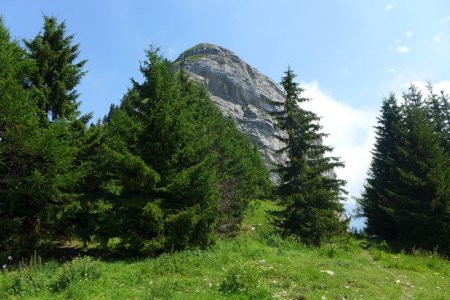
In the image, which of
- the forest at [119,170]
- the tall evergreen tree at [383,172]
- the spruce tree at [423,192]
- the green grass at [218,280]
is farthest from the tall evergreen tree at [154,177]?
the tall evergreen tree at [383,172]

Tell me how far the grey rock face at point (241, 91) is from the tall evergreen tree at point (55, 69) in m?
74.3

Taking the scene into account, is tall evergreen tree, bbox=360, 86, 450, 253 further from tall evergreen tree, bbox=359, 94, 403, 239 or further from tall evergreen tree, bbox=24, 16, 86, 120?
tall evergreen tree, bbox=24, 16, 86, 120

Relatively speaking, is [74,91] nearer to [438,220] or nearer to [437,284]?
[437,284]

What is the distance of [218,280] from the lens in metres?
12.1

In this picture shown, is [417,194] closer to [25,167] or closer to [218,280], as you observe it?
[218,280]

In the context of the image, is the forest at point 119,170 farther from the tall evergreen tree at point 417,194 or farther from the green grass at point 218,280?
the tall evergreen tree at point 417,194

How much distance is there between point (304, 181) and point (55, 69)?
16.1 meters

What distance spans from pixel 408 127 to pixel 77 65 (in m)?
26.9

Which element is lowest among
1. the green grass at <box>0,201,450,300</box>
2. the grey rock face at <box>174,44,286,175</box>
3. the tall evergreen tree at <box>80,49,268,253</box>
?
the green grass at <box>0,201,450,300</box>

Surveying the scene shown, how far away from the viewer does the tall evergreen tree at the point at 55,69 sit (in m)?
20.7

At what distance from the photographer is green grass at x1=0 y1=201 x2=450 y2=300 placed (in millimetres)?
10914

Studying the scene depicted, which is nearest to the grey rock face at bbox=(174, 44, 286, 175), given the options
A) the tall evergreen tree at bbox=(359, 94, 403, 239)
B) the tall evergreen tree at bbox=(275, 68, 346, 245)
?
the tall evergreen tree at bbox=(359, 94, 403, 239)

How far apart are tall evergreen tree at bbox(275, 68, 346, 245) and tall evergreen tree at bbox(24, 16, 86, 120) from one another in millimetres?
12951

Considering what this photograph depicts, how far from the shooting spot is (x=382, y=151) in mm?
39031
